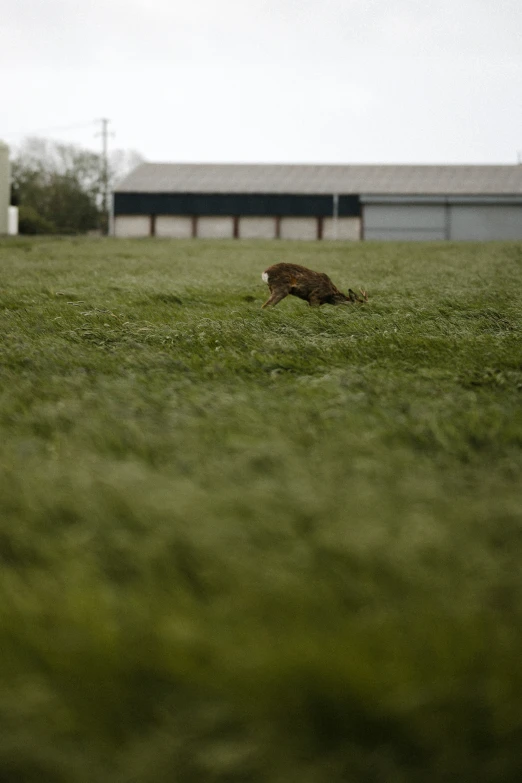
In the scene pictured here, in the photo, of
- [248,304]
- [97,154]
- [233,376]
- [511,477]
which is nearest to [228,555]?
[511,477]

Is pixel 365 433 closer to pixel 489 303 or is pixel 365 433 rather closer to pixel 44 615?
pixel 44 615

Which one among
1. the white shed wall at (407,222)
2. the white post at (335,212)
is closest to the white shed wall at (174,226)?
the white post at (335,212)

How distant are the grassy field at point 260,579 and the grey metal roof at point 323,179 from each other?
43633 millimetres

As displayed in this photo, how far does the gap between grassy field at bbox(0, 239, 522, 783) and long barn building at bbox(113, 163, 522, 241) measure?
42163mm

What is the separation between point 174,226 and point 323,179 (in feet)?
33.1

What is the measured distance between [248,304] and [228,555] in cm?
561

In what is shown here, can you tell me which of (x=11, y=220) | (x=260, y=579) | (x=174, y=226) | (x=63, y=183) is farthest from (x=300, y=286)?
(x=63, y=183)

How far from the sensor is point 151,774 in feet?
4.00

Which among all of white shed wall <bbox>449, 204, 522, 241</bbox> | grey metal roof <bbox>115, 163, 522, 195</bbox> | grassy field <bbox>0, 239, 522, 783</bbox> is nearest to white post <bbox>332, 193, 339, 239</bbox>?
grey metal roof <bbox>115, 163, 522, 195</bbox>

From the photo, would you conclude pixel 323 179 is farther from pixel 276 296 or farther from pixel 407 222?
pixel 276 296

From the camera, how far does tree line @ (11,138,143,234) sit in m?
60.2

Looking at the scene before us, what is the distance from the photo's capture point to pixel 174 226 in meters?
45.1

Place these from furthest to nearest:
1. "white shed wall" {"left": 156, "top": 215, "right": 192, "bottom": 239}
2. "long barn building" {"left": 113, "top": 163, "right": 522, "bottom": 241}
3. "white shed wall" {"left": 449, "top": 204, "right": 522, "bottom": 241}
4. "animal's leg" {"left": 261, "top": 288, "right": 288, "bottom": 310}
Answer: "white shed wall" {"left": 156, "top": 215, "right": 192, "bottom": 239} < "long barn building" {"left": 113, "top": 163, "right": 522, "bottom": 241} < "white shed wall" {"left": 449, "top": 204, "right": 522, "bottom": 241} < "animal's leg" {"left": 261, "top": 288, "right": 288, "bottom": 310}

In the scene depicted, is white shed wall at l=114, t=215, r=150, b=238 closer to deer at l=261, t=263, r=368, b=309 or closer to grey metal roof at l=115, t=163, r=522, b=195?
grey metal roof at l=115, t=163, r=522, b=195
